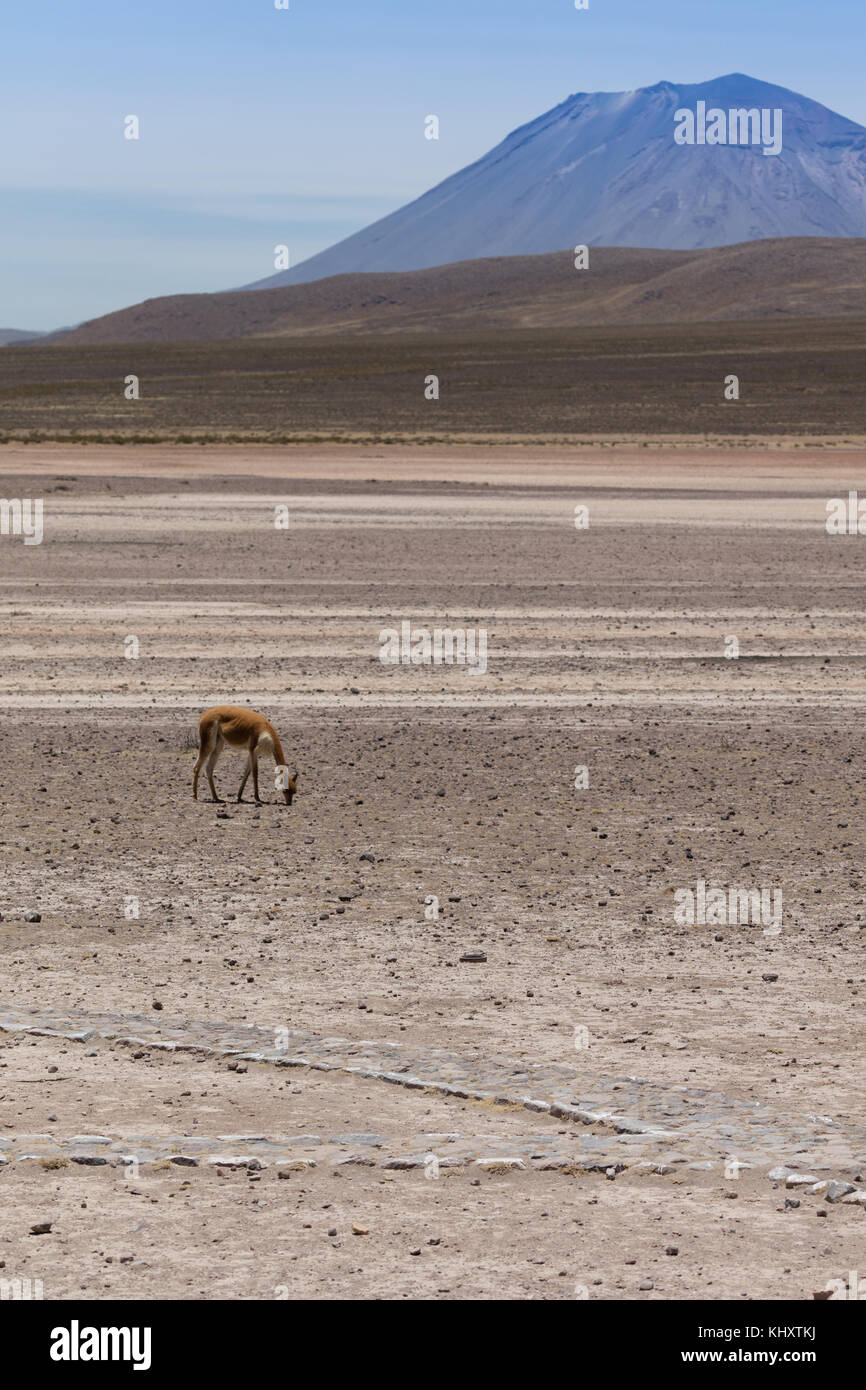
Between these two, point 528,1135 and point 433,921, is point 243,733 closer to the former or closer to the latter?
point 433,921

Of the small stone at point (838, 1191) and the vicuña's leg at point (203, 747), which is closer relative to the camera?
the small stone at point (838, 1191)

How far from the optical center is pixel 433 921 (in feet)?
28.7

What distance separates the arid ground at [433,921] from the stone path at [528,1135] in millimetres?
32

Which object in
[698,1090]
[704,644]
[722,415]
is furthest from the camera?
[722,415]

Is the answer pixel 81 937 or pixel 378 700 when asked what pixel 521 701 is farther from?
pixel 81 937

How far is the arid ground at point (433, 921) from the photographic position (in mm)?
5273

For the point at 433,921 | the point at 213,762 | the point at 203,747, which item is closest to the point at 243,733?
the point at 203,747

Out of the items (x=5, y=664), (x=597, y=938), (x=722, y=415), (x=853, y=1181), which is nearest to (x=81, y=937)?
(x=597, y=938)

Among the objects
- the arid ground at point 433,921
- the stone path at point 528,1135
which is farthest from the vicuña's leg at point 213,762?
the stone path at point 528,1135

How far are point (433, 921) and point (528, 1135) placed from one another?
2.76 meters

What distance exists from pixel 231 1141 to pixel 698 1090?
Result: 5.50ft

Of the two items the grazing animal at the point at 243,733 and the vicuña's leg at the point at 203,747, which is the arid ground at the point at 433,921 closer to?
the vicuña's leg at the point at 203,747

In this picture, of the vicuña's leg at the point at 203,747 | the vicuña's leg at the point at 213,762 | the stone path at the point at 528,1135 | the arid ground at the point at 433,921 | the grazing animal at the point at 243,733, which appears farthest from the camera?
the vicuña's leg at the point at 213,762

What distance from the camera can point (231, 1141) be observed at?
19.5 ft
